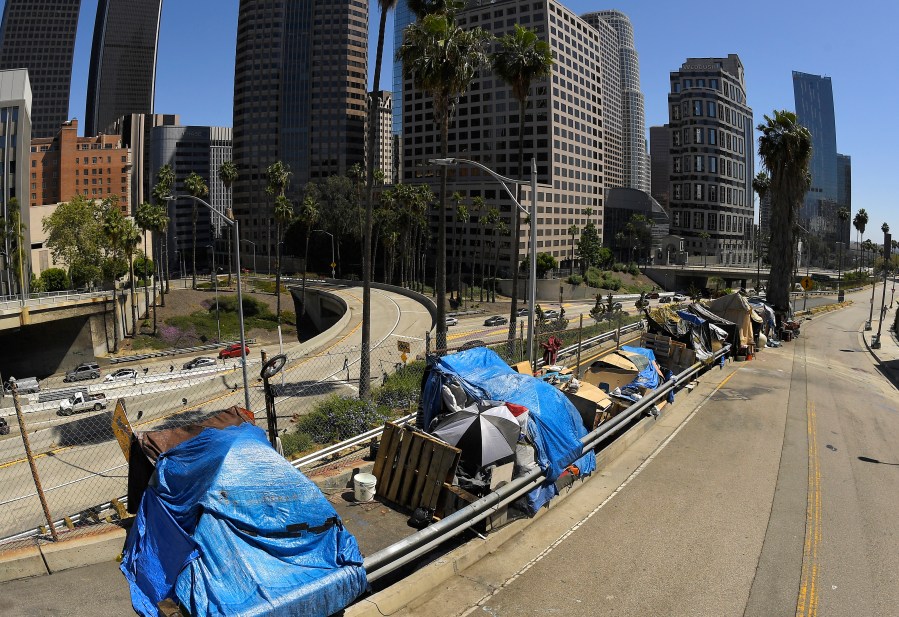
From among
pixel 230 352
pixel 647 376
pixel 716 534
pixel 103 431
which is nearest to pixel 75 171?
pixel 230 352

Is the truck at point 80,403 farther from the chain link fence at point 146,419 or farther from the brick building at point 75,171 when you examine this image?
the brick building at point 75,171

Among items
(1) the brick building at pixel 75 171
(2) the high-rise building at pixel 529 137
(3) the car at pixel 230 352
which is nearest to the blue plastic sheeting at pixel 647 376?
(3) the car at pixel 230 352

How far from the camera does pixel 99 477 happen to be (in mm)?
22688

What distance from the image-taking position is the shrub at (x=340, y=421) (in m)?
14.4

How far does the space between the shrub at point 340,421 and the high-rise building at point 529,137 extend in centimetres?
10347

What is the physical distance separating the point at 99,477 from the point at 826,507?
75.0 feet

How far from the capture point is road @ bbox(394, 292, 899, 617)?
8.67 metres

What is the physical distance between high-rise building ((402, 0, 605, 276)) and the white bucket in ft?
355

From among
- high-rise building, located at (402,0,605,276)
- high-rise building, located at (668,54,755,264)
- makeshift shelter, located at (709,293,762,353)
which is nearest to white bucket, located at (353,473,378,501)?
makeshift shelter, located at (709,293,762,353)

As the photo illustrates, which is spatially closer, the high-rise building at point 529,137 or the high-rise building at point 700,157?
the high-rise building at point 529,137

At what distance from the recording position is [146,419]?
3098 cm

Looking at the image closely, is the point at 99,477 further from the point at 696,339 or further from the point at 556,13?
the point at 556,13

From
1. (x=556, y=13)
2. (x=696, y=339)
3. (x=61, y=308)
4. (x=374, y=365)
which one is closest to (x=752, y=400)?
(x=696, y=339)

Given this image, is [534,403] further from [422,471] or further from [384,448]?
[384,448]
